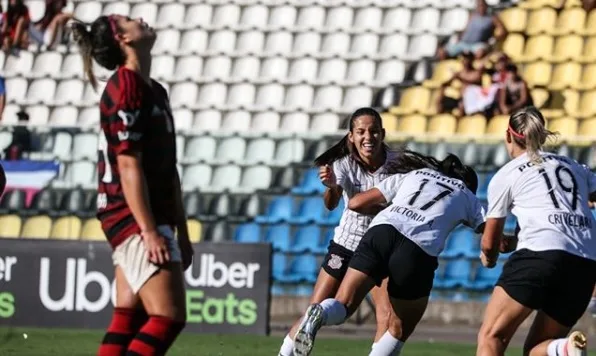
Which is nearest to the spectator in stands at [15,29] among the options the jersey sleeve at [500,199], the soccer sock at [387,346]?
the soccer sock at [387,346]

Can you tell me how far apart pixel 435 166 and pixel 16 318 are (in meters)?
7.63

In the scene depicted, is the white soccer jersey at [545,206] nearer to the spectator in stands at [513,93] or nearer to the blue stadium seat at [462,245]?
the blue stadium seat at [462,245]

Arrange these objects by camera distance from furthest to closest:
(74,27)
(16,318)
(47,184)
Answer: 1. (47,184)
2. (16,318)
3. (74,27)

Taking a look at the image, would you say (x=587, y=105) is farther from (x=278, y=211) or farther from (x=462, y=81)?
(x=278, y=211)

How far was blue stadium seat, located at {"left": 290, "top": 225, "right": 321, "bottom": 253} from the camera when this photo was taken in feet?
58.7

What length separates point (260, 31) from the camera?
22625 millimetres

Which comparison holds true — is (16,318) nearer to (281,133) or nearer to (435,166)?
(281,133)

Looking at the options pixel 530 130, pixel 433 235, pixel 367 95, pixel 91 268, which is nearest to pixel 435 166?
pixel 433 235

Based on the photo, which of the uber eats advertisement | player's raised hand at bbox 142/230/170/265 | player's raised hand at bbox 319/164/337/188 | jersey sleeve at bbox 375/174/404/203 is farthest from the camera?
the uber eats advertisement

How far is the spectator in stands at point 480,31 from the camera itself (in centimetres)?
2080

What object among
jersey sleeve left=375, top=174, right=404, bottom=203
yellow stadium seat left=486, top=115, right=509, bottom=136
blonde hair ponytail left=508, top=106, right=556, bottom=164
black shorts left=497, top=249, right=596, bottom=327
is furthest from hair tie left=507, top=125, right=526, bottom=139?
yellow stadium seat left=486, top=115, right=509, bottom=136

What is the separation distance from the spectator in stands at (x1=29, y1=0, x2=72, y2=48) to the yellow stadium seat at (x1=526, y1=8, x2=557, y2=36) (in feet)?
24.1

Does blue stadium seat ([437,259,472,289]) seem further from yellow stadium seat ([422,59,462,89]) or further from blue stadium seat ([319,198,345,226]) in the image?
yellow stadium seat ([422,59,462,89])

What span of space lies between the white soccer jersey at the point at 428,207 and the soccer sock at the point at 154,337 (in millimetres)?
2875
